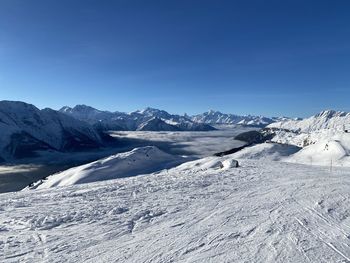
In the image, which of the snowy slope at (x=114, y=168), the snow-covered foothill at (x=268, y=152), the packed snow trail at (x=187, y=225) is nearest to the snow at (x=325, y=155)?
the snow-covered foothill at (x=268, y=152)

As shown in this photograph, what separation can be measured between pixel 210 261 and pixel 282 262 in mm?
1736

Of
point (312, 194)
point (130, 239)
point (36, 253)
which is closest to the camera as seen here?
point (36, 253)

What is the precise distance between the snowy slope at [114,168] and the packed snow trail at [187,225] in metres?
24.8

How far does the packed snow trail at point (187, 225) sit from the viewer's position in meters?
10.2

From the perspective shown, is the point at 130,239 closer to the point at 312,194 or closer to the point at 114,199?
the point at 114,199

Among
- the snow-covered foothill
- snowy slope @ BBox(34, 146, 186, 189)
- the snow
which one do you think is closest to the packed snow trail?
the snow

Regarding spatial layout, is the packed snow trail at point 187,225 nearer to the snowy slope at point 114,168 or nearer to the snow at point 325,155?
the snow at point 325,155

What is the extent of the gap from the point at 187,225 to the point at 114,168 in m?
36.1

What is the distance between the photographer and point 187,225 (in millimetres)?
12930

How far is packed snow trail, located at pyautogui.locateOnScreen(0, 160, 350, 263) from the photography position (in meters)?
10.2

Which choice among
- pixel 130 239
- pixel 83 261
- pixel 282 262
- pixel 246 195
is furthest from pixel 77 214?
pixel 282 262

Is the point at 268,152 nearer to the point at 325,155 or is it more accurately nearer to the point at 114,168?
the point at 325,155

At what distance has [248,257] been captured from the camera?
382 inches

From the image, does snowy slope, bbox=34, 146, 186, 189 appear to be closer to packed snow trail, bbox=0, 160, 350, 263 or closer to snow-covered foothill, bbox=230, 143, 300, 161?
snow-covered foothill, bbox=230, 143, 300, 161
